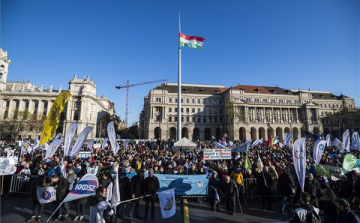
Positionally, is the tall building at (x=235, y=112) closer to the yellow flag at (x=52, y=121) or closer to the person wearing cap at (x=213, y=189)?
the yellow flag at (x=52, y=121)

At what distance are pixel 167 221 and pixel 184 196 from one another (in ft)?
7.22

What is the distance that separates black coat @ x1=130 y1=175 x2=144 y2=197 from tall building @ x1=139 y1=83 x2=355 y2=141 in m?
53.7

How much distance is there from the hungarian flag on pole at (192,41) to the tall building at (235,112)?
40.8 meters

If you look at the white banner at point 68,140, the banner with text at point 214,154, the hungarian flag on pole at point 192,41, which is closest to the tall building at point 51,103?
the hungarian flag on pole at point 192,41

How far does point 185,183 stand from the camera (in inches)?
342

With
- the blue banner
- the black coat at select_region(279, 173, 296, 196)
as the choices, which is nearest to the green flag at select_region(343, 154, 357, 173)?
the black coat at select_region(279, 173, 296, 196)

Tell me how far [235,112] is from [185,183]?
55.0m

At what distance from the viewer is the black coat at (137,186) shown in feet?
21.7

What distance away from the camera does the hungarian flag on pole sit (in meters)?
21.5

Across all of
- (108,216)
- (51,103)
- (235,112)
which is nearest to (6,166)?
(108,216)

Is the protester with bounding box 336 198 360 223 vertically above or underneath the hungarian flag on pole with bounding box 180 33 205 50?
underneath

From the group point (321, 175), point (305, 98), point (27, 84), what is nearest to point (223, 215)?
point (321, 175)

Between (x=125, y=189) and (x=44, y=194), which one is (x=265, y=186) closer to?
(x=125, y=189)

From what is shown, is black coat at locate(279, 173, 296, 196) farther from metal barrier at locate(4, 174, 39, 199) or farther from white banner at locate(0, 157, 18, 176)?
white banner at locate(0, 157, 18, 176)
